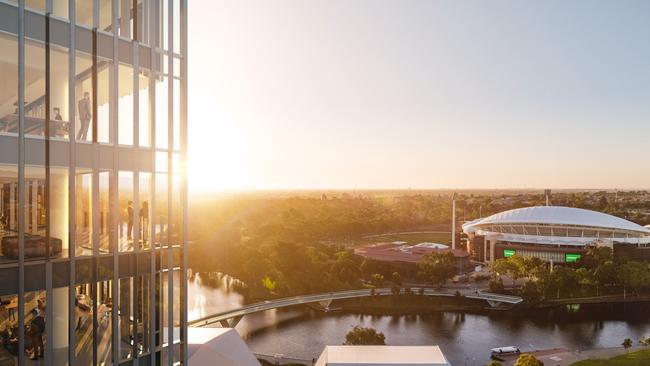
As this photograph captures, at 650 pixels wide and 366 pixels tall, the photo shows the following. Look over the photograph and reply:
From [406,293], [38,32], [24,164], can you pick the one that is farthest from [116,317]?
[406,293]

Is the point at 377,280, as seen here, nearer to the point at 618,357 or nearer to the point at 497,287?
the point at 497,287

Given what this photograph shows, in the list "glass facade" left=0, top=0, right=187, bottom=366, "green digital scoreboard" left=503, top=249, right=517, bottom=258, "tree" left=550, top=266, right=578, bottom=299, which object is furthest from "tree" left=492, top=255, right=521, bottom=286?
"glass facade" left=0, top=0, right=187, bottom=366

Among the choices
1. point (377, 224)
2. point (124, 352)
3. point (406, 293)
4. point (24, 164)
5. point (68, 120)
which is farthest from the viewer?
point (377, 224)

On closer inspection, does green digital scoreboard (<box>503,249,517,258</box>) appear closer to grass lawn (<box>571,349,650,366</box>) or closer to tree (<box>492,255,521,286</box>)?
tree (<box>492,255,521,286</box>)

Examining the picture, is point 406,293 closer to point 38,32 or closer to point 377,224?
point 38,32

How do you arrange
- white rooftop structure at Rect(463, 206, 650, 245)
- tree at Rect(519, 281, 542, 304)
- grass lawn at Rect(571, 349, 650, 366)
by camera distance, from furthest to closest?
white rooftop structure at Rect(463, 206, 650, 245) < tree at Rect(519, 281, 542, 304) < grass lawn at Rect(571, 349, 650, 366)

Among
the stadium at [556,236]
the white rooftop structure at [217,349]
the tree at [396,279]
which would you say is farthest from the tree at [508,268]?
the white rooftop structure at [217,349]

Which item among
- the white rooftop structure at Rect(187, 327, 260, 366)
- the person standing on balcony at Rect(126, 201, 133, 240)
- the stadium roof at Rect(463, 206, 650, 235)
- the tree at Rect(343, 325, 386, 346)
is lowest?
the tree at Rect(343, 325, 386, 346)

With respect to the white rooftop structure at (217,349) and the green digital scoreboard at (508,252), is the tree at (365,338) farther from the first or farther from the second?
the green digital scoreboard at (508,252)
